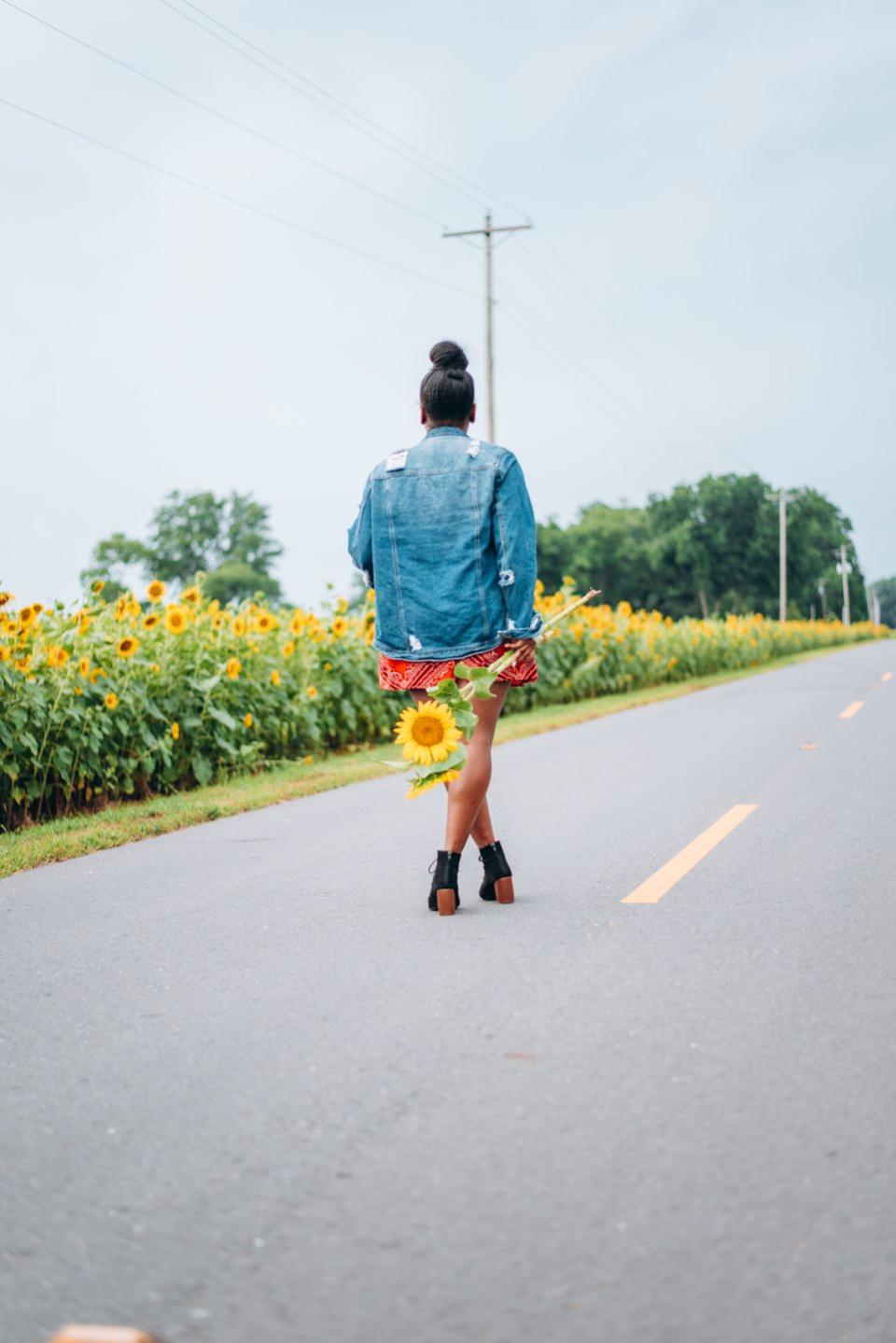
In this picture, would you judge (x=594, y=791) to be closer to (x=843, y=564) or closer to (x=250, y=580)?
(x=250, y=580)

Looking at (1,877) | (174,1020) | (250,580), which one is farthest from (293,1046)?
(250,580)

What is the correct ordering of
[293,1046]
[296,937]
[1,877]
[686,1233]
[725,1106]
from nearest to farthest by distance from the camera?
[686,1233]
[725,1106]
[293,1046]
[296,937]
[1,877]

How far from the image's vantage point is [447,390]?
5.26m

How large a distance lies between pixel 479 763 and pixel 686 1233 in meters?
2.85

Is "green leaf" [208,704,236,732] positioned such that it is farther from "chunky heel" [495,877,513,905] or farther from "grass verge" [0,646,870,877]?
"chunky heel" [495,877,513,905]

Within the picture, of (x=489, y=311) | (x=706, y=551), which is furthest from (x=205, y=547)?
(x=489, y=311)

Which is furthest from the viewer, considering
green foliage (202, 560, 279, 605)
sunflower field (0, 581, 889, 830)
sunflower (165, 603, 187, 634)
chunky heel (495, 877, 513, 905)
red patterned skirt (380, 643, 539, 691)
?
green foliage (202, 560, 279, 605)

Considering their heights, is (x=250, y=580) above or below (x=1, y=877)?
above

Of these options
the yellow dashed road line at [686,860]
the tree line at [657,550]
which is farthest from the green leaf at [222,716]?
the tree line at [657,550]

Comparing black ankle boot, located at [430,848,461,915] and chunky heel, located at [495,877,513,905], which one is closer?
black ankle boot, located at [430,848,461,915]

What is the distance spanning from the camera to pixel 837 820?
7422 millimetres

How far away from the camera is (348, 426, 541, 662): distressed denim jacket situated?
5.11 m

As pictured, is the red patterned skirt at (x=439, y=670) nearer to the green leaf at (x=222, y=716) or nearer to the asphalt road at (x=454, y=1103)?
the asphalt road at (x=454, y=1103)

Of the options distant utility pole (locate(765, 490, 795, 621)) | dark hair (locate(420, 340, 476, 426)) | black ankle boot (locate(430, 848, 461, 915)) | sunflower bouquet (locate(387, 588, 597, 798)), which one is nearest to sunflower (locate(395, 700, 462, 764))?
sunflower bouquet (locate(387, 588, 597, 798))
